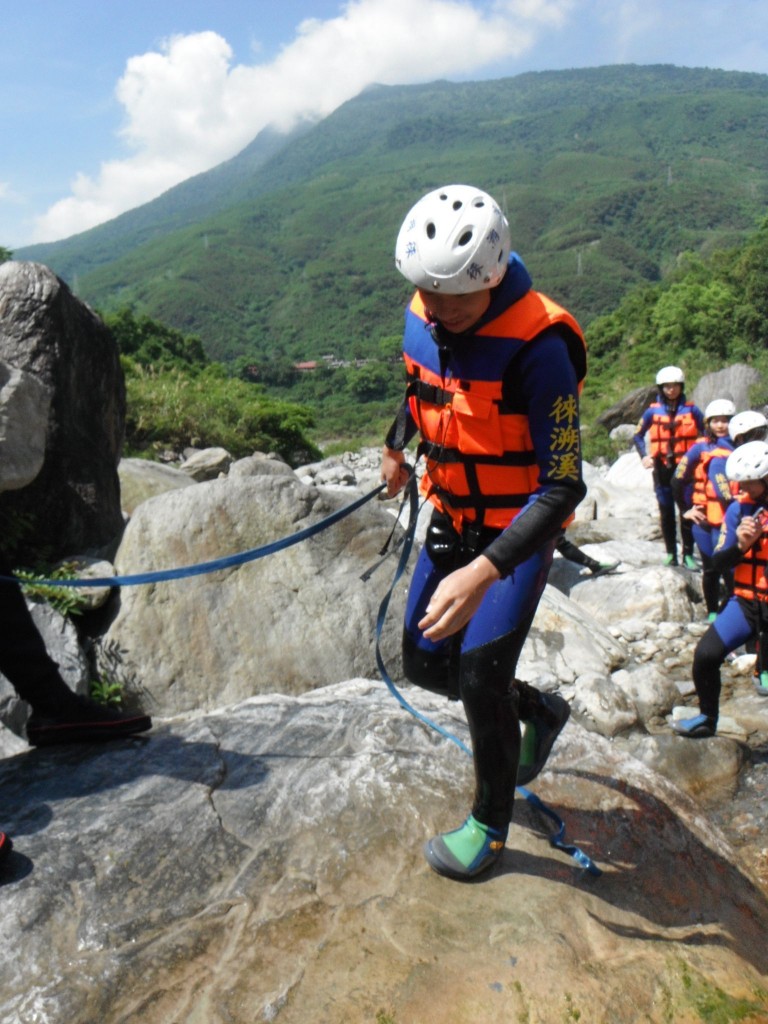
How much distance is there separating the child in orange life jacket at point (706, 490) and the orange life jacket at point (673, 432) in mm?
326

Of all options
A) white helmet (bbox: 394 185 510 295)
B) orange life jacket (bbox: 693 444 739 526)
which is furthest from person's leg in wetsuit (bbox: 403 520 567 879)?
orange life jacket (bbox: 693 444 739 526)

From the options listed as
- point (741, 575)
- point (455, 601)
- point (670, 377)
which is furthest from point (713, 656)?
point (670, 377)

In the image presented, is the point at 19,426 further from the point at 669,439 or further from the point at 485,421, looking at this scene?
the point at 669,439

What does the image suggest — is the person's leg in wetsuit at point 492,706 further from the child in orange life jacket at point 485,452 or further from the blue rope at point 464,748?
the blue rope at point 464,748

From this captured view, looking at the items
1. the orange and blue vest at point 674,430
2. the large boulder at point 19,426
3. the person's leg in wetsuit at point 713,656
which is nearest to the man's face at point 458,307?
the large boulder at point 19,426

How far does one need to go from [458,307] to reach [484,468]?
60 centimetres

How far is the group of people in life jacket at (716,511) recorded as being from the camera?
19.3 ft

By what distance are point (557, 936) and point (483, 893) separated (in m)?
0.33

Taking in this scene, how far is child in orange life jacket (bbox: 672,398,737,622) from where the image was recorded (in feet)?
27.4

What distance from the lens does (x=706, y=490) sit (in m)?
8.88

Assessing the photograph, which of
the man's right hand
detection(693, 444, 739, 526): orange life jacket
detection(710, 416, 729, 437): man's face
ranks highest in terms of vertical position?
the man's right hand

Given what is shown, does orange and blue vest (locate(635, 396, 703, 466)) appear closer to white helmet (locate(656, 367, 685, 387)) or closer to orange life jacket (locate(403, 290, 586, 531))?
white helmet (locate(656, 367, 685, 387))

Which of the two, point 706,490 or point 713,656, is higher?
point 706,490

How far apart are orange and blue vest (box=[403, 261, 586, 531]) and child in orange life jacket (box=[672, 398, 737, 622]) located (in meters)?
5.29
